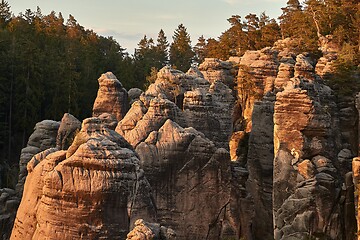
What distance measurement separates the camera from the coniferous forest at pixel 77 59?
126 feet

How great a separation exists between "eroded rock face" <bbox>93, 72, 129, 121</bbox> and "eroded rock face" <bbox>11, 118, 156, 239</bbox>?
1855 centimetres

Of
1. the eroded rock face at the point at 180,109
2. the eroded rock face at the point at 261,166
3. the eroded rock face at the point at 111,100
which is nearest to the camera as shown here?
the eroded rock face at the point at 180,109

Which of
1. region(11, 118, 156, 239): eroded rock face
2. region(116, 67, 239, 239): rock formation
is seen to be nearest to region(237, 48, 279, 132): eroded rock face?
region(116, 67, 239, 239): rock formation

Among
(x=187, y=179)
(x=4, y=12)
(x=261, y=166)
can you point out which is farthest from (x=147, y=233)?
(x=4, y=12)

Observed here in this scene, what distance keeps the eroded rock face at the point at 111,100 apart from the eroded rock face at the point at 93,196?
18548mm

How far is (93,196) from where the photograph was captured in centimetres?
1306

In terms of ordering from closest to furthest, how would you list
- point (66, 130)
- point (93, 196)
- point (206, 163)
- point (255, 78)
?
point (93, 196) → point (206, 163) → point (66, 130) → point (255, 78)

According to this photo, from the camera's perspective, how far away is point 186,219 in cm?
1992

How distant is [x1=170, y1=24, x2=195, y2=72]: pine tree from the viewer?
227ft

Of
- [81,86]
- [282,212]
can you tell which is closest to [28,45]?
[81,86]

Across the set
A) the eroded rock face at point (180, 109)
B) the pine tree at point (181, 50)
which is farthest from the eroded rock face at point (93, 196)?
the pine tree at point (181, 50)

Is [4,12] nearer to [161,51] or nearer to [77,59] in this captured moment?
[77,59]

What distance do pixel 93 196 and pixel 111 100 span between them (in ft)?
65.1

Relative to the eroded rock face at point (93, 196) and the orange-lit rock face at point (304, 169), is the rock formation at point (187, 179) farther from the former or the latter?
the eroded rock face at point (93, 196)
